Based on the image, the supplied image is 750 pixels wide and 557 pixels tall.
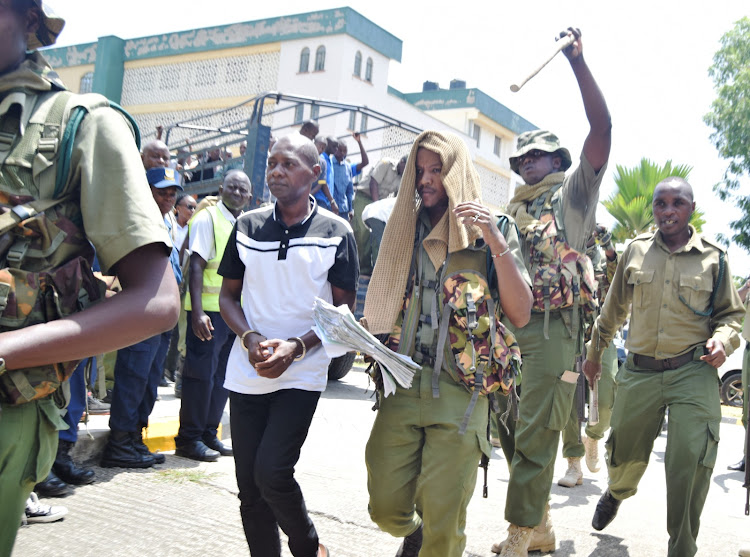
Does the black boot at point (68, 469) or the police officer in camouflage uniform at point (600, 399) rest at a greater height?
the police officer in camouflage uniform at point (600, 399)

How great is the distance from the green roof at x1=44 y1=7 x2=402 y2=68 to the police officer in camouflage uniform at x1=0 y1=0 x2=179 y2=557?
95.8ft

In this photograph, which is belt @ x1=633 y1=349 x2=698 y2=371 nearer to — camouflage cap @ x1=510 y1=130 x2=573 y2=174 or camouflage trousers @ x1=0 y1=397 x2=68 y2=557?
camouflage cap @ x1=510 y1=130 x2=573 y2=174

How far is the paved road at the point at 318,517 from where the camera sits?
414 cm

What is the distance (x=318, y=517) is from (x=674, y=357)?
242 centimetres

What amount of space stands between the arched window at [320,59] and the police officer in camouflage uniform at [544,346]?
86.6ft

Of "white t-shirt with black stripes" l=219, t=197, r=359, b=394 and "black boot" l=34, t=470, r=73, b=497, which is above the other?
"white t-shirt with black stripes" l=219, t=197, r=359, b=394

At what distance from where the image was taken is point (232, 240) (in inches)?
150

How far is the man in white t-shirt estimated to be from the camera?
11.2ft

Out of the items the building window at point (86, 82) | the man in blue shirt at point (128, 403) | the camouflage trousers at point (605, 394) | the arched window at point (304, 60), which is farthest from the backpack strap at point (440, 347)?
the building window at point (86, 82)

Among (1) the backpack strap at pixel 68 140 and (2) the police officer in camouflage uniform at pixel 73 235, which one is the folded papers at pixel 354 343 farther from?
(1) the backpack strap at pixel 68 140

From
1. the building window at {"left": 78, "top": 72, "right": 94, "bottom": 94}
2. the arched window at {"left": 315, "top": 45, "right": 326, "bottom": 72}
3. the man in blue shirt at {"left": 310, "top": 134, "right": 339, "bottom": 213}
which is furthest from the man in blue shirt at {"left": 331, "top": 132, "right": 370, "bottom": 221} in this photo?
the building window at {"left": 78, "top": 72, "right": 94, "bottom": 94}

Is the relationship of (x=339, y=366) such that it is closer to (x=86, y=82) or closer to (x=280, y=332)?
(x=280, y=332)

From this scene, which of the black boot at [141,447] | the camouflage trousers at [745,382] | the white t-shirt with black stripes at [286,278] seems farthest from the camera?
the camouflage trousers at [745,382]

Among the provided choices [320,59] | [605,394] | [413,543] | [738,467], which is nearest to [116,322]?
[413,543]
